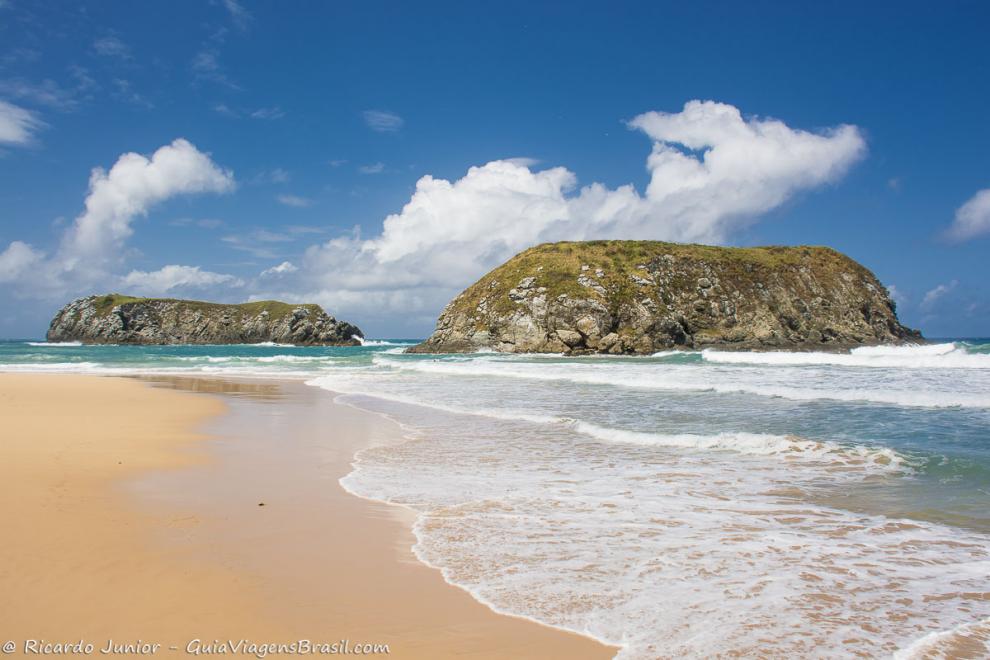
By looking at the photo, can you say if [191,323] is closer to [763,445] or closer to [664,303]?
[664,303]

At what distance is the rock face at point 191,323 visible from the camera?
108625mm

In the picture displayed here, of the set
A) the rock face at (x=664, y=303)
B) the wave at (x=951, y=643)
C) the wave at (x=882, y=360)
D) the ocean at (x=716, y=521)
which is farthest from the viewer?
the rock face at (x=664, y=303)

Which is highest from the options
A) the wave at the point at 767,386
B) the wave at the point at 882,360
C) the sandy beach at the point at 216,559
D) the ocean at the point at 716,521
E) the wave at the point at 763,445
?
the wave at the point at 882,360

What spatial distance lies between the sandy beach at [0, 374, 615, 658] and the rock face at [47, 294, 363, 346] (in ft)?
335

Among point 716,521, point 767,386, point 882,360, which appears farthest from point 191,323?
point 716,521

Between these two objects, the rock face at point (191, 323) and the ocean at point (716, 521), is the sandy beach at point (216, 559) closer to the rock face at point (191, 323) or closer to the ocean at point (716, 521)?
the ocean at point (716, 521)

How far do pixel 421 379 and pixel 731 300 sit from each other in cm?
4724

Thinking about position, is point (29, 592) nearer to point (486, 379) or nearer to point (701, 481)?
point (701, 481)

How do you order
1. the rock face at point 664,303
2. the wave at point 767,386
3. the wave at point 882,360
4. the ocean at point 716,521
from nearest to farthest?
1. the ocean at point 716,521
2. the wave at point 767,386
3. the wave at point 882,360
4. the rock face at point 664,303

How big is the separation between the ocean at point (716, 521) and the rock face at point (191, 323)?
9888cm

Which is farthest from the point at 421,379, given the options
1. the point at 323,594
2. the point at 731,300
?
the point at 731,300

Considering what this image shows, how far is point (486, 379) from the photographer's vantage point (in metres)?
27.7

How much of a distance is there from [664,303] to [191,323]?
93.2 metres

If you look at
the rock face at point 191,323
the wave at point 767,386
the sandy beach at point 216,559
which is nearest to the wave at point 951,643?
the sandy beach at point 216,559
